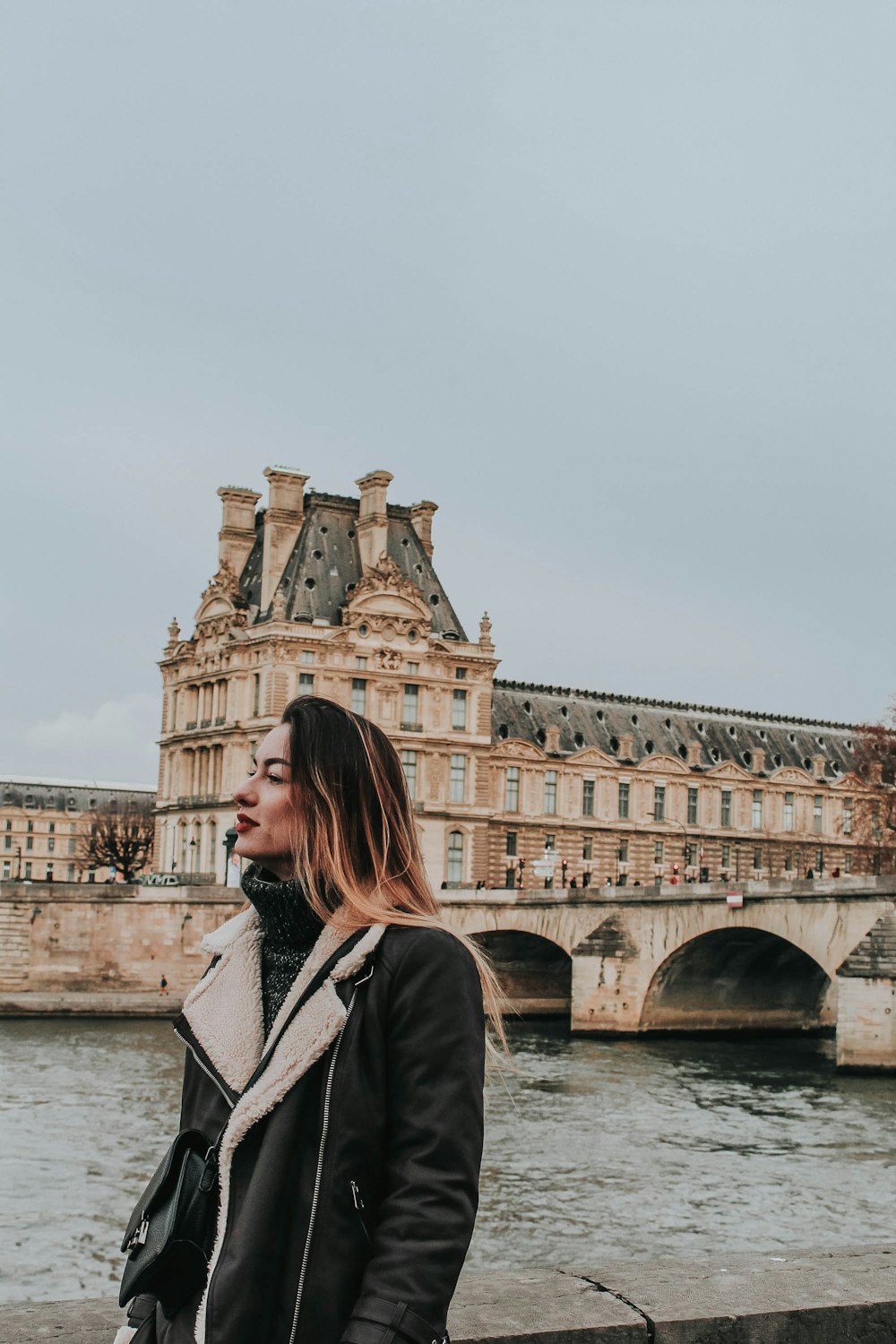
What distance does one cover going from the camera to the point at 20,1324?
14.8 feet

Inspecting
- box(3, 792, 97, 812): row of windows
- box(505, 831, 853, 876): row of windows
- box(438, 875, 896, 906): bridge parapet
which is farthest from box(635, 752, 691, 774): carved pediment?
box(3, 792, 97, 812): row of windows

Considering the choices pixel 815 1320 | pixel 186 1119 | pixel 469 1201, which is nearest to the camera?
pixel 469 1201

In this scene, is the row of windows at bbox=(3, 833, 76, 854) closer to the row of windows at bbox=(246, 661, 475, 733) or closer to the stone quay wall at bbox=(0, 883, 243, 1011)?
the row of windows at bbox=(246, 661, 475, 733)

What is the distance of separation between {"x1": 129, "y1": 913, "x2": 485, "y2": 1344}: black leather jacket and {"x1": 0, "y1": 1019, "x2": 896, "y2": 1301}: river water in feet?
41.0

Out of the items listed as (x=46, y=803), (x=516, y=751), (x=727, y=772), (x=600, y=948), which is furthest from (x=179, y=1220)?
(x=46, y=803)

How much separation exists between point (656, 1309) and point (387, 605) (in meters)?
67.3

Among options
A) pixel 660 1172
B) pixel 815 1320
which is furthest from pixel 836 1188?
pixel 815 1320

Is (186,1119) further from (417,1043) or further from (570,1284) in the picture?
(570,1284)

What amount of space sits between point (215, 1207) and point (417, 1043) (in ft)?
1.99

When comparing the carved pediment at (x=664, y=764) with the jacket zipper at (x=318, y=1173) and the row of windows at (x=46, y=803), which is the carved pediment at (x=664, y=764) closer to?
the row of windows at (x=46, y=803)

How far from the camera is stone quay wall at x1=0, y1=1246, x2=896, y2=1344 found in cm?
450

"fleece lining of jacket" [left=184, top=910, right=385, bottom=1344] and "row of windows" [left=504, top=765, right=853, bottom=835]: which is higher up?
"row of windows" [left=504, top=765, right=853, bottom=835]

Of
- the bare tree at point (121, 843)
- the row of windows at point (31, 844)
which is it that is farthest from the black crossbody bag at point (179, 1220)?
the row of windows at point (31, 844)

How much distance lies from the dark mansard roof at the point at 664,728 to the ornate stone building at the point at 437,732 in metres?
0.15
